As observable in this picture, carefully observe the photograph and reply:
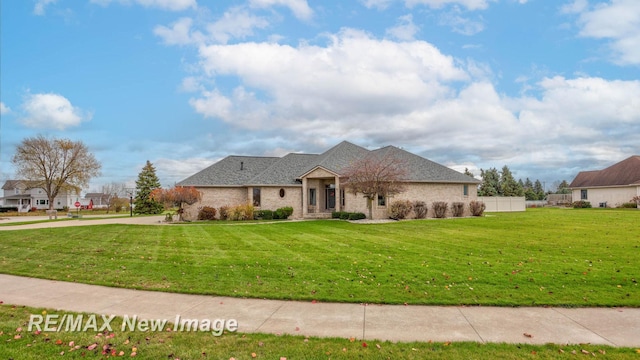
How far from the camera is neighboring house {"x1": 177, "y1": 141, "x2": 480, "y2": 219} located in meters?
29.6

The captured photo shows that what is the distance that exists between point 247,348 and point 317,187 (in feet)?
88.5

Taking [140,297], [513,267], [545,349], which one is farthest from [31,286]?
[513,267]

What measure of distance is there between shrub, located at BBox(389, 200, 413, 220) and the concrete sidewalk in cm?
2103

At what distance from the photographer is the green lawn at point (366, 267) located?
287 inches

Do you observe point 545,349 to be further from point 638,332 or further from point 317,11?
point 317,11

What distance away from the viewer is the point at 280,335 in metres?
5.19

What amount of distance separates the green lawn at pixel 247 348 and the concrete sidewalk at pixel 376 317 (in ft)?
0.89

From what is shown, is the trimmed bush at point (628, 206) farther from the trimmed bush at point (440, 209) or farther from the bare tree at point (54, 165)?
the bare tree at point (54, 165)

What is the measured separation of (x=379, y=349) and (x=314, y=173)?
2553cm

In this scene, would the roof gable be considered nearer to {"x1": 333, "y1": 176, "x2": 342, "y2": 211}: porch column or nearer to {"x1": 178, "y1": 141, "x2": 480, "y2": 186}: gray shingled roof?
{"x1": 178, "y1": 141, "x2": 480, "y2": 186}: gray shingled roof

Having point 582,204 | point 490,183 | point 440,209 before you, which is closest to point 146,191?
point 440,209

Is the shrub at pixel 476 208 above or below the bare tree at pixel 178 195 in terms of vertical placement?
below

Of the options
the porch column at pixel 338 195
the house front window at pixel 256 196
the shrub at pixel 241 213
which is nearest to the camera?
the shrub at pixel 241 213

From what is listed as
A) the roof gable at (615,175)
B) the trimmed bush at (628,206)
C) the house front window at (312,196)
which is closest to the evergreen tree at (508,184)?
the roof gable at (615,175)
